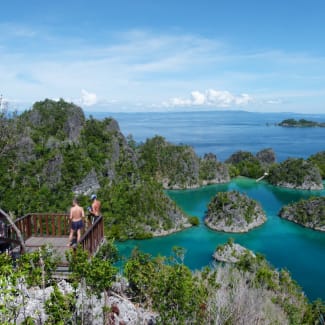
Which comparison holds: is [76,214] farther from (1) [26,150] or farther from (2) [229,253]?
(1) [26,150]

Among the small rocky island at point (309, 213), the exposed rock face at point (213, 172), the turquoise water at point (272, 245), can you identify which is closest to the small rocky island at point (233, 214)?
the turquoise water at point (272, 245)

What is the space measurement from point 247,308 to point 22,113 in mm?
32526

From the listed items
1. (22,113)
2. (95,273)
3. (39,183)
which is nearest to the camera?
(95,273)

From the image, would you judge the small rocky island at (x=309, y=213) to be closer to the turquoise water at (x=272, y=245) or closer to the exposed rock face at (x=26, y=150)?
the turquoise water at (x=272, y=245)

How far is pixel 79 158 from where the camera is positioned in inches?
1069

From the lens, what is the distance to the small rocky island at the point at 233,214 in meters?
27.0

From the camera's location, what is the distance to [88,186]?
26.2 metres

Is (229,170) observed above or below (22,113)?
below

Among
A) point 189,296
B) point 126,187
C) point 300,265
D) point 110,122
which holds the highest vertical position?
point 110,122

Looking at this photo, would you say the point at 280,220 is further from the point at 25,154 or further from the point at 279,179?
the point at 25,154

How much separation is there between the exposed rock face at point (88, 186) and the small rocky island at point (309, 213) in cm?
1609

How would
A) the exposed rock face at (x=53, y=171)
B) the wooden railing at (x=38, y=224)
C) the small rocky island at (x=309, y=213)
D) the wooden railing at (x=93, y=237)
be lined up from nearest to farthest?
the wooden railing at (x=93, y=237) < the wooden railing at (x=38, y=224) < the exposed rock face at (x=53, y=171) < the small rocky island at (x=309, y=213)

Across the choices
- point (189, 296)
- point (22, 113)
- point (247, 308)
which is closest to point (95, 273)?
point (189, 296)

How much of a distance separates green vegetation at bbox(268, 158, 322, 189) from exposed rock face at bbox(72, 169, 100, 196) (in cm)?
2457
